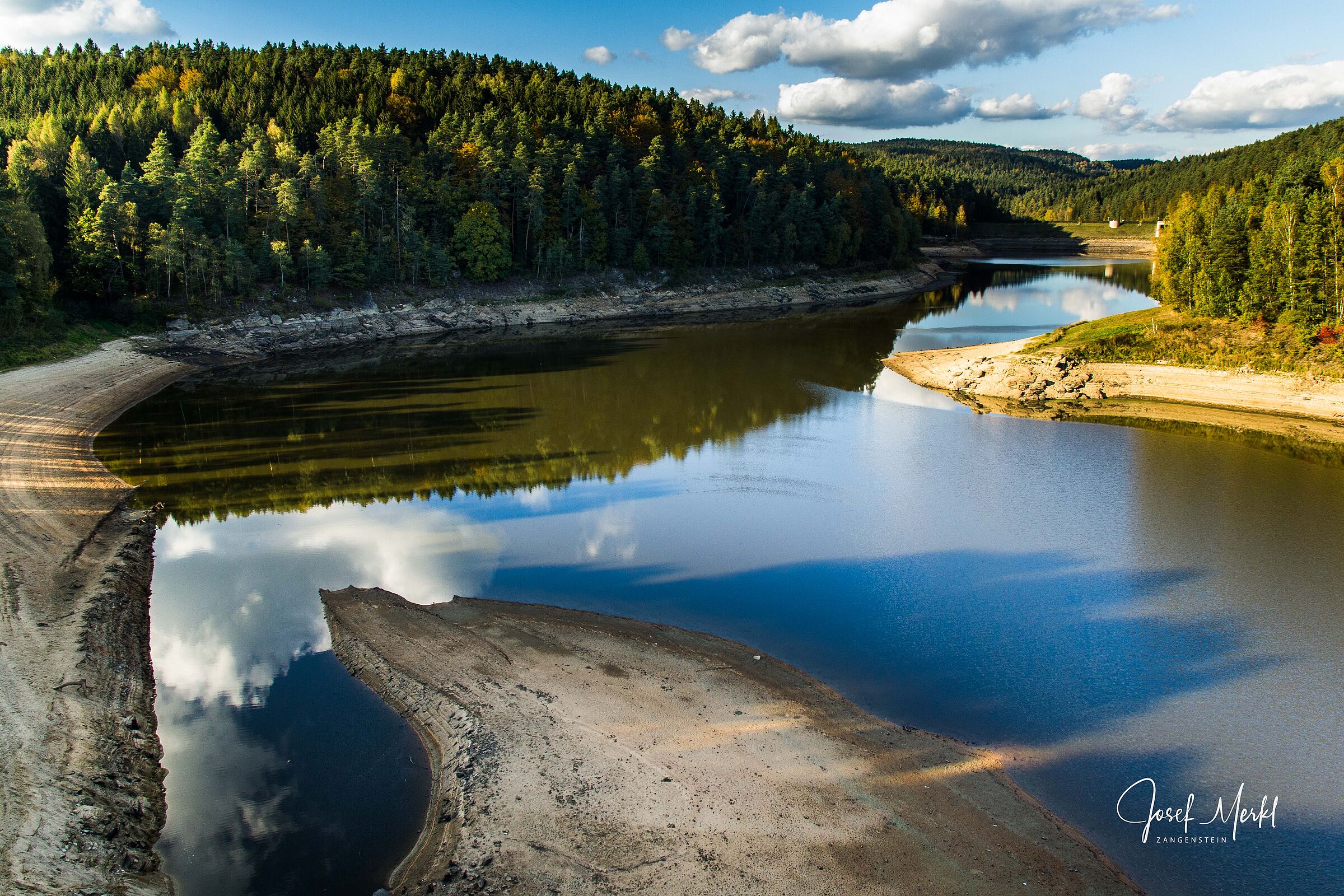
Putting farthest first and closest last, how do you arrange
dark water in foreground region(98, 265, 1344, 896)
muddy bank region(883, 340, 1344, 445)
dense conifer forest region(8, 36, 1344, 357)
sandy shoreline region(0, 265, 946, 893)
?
dense conifer forest region(8, 36, 1344, 357) < muddy bank region(883, 340, 1344, 445) < dark water in foreground region(98, 265, 1344, 896) < sandy shoreline region(0, 265, 946, 893)

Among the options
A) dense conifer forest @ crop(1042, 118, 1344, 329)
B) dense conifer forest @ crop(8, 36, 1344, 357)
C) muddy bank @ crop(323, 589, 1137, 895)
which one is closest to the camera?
muddy bank @ crop(323, 589, 1137, 895)

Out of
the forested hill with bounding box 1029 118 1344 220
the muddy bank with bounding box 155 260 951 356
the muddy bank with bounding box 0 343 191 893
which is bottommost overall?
the muddy bank with bounding box 0 343 191 893

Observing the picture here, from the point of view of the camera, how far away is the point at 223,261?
51.7 meters

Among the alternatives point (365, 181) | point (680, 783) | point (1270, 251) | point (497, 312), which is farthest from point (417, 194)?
point (680, 783)

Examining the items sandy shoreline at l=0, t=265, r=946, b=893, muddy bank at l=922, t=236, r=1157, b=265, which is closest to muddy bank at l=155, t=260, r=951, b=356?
sandy shoreline at l=0, t=265, r=946, b=893

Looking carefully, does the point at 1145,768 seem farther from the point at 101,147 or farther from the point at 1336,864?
the point at 101,147

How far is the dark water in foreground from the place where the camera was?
11.7 metres

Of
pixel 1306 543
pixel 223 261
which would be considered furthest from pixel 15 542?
pixel 223 261

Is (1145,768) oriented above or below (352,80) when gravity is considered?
below

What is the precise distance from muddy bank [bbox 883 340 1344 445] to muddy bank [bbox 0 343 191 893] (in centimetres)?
3435

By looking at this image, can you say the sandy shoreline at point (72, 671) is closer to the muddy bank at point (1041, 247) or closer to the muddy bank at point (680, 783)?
the muddy bank at point (680, 783)

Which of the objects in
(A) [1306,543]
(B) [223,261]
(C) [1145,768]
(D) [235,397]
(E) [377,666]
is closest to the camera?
(C) [1145,768]

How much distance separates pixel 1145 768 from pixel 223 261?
55.9 m

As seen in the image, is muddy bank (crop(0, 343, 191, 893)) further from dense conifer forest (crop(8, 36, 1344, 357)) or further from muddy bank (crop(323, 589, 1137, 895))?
dense conifer forest (crop(8, 36, 1344, 357))
